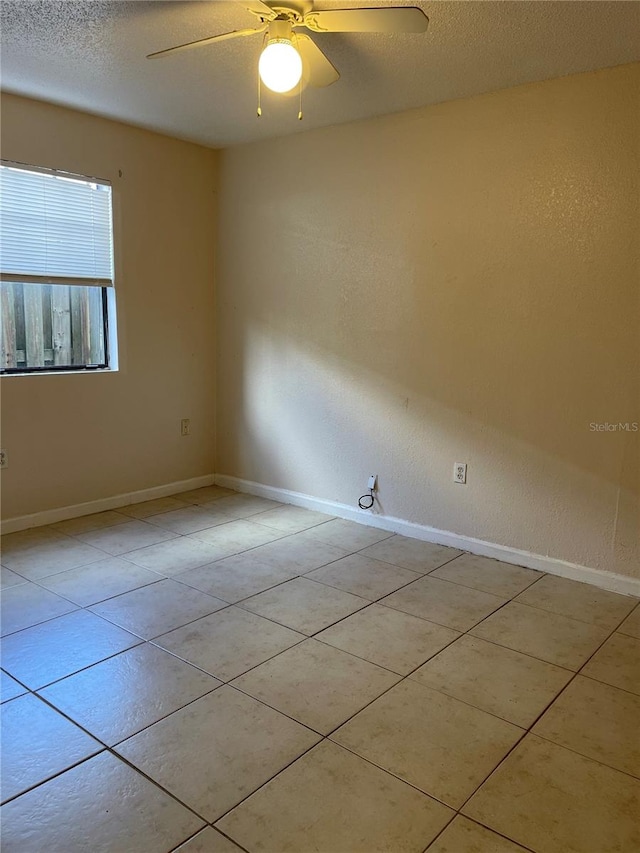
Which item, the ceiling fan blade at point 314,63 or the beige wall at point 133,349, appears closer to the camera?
the ceiling fan blade at point 314,63

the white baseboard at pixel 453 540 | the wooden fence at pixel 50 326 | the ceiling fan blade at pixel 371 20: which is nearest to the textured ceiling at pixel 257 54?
the ceiling fan blade at pixel 371 20

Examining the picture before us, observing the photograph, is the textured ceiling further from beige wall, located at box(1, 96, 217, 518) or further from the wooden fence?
the wooden fence

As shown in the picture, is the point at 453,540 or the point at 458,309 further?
the point at 453,540

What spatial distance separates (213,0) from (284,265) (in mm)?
1912

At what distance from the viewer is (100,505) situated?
3.98m

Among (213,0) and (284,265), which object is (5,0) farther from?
(284,265)

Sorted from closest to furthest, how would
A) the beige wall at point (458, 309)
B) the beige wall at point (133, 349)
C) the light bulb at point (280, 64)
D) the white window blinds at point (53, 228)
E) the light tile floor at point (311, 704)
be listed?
the light tile floor at point (311, 704), the light bulb at point (280, 64), the beige wall at point (458, 309), the white window blinds at point (53, 228), the beige wall at point (133, 349)

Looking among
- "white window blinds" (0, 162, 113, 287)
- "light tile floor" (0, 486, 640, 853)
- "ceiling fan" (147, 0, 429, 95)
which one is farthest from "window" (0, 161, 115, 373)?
"ceiling fan" (147, 0, 429, 95)

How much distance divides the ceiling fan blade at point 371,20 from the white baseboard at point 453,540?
2.40 metres

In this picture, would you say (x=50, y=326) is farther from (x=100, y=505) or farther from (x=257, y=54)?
(x=257, y=54)

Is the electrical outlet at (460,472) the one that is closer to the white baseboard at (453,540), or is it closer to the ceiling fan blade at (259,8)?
the white baseboard at (453,540)

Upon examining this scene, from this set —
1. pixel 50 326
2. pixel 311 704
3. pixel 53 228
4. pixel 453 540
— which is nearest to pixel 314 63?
pixel 53 228

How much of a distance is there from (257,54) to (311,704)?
8.48 ft

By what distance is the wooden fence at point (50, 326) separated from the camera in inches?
137
